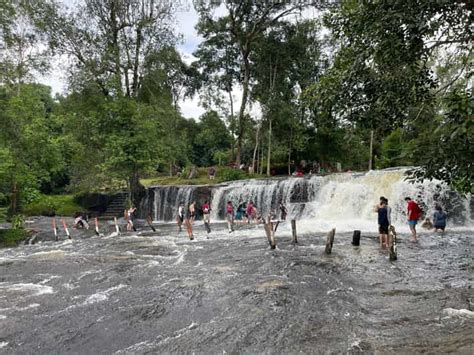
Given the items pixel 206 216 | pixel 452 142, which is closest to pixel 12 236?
pixel 206 216

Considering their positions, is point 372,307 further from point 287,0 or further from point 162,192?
point 287,0

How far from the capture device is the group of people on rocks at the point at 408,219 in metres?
13.2

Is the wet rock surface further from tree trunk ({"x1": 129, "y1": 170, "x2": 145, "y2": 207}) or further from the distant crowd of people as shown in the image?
tree trunk ({"x1": 129, "y1": 170, "x2": 145, "y2": 207})

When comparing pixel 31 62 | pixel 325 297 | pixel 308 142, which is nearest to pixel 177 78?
pixel 308 142

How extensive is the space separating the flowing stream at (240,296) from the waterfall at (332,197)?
245 centimetres

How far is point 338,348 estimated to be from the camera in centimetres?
616

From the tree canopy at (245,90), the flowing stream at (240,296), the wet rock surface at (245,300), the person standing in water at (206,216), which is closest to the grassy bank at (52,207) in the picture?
the tree canopy at (245,90)

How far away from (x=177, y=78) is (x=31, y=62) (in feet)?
67.2

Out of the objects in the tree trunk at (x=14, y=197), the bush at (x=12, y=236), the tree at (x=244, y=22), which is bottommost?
the bush at (x=12, y=236)

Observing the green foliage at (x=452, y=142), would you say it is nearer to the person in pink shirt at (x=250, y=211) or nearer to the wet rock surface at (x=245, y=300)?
the wet rock surface at (x=245, y=300)

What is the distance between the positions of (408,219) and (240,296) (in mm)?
9186

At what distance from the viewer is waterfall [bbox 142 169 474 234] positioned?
20234 millimetres

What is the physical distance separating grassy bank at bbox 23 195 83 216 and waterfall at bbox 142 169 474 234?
6693 mm

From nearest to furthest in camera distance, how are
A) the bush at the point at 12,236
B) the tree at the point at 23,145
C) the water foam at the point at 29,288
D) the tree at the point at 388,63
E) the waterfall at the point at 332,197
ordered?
the tree at the point at 388,63 → the water foam at the point at 29,288 → the bush at the point at 12,236 → the waterfall at the point at 332,197 → the tree at the point at 23,145
